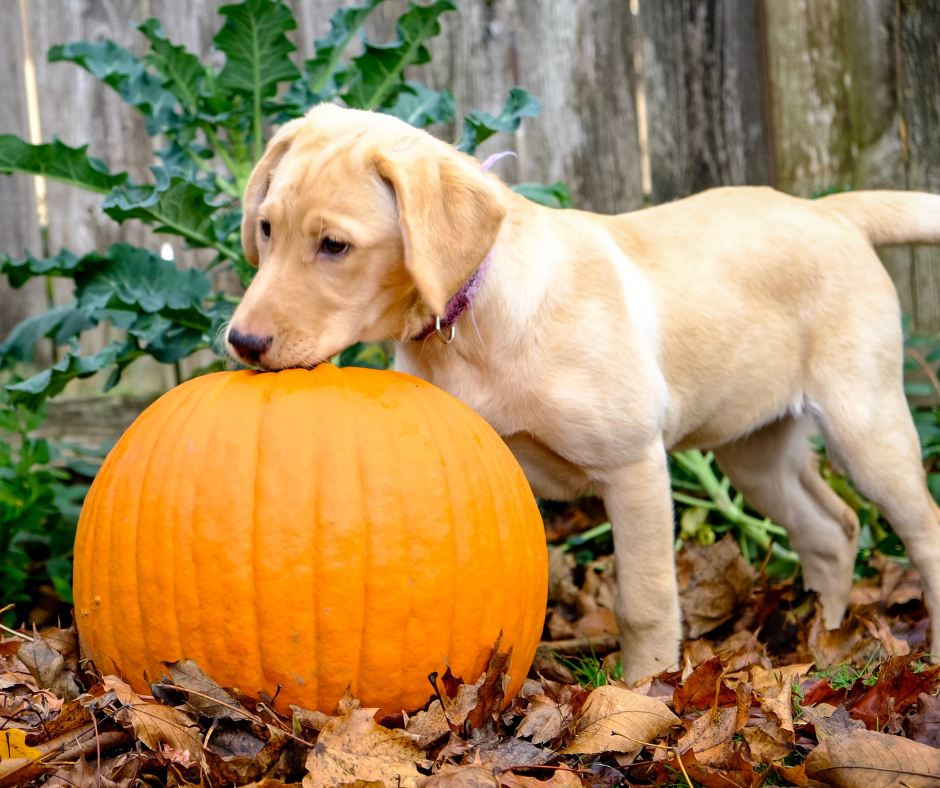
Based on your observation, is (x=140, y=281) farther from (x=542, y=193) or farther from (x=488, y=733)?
(x=488, y=733)

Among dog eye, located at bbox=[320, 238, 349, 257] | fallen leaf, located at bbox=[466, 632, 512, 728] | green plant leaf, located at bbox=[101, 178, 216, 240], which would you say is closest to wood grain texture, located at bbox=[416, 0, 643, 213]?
green plant leaf, located at bbox=[101, 178, 216, 240]

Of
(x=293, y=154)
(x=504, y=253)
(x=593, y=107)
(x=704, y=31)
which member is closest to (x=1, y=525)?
(x=293, y=154)

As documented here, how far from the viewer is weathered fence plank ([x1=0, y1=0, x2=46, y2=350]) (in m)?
4.15

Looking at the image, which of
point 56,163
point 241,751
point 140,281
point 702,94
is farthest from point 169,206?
point 702,94

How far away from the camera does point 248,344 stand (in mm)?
1986

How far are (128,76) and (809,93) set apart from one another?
3.05 meters

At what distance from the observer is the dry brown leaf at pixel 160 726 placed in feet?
5.31

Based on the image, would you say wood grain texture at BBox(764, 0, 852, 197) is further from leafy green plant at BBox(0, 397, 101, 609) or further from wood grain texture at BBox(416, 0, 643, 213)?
leafy green plant at BBox(0, 397, 101, 609)

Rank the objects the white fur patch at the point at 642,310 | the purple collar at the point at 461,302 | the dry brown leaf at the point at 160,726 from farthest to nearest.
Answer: the white fur patch at the point at 642,310, the purple collar at the point at 461,302, the dry brown leaf at the point at 160,726

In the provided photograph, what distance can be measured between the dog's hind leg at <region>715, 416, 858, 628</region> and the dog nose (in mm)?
2122

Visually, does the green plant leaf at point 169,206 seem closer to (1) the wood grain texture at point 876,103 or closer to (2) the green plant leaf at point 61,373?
(2) the green plant leaf at point 61,373

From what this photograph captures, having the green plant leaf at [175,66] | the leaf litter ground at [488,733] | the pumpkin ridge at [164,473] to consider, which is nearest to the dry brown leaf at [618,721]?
the leaf litter ground at [488,733]

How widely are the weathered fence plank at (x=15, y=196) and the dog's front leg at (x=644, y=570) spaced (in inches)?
126

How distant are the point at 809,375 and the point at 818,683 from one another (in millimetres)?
1179
